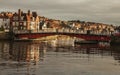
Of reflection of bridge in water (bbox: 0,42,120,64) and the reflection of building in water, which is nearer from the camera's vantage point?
the reflection of building in water

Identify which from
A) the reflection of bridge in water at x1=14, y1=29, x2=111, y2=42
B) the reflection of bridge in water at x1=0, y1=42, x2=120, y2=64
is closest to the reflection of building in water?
the reflection of bridge in water at x1=0, y1=42, x2=120, y2=64

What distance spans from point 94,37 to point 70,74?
352 feet

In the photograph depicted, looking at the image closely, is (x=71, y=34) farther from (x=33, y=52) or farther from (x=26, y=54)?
(x=26, y=54)

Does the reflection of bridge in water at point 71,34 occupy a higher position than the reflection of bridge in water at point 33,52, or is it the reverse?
the reflection of bridge in water at point 71,34

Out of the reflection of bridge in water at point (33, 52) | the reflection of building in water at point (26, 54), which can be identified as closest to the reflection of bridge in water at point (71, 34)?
the reflection of bridge in water at point (33, 52)

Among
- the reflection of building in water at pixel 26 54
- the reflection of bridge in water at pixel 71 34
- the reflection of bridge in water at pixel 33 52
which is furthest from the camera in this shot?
the reflection of bridge in water at pixel 71 34

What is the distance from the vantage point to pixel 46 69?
156ft

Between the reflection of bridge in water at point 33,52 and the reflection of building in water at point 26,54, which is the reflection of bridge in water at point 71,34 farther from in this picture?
the reflection of building in water at point 26,54

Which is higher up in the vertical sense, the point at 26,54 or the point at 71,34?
the point at 71,34

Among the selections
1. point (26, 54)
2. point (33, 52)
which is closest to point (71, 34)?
point (33, 52)

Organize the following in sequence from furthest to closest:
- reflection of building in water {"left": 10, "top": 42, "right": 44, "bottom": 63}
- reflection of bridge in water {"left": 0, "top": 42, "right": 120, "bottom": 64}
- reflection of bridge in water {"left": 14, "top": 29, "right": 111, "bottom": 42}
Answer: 1. reflection of bridge in water {"left": 14, "top": 29, "right": 111, "bottom": 42}
2. reflection of bridge in water {"left": 0, "top": 42, "right": 120, "bottom": 64}
3. reflection of building in water {"left": 10, "top": 42, "right": 44, "bottom": 63}

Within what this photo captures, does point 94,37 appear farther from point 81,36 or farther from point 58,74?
point 58,74

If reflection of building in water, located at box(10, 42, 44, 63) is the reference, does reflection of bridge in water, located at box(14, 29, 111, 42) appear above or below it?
above

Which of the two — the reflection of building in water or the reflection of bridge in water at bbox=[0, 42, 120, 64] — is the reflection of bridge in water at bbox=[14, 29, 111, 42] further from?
the reflection of building in water
